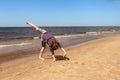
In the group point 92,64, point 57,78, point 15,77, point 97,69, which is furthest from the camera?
point 92,64

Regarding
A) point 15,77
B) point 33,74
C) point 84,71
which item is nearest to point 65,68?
point 84,71

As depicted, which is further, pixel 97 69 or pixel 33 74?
pixel 97 69

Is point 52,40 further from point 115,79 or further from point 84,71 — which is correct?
point 115,79

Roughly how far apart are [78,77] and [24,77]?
1518mm

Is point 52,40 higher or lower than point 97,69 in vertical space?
higher

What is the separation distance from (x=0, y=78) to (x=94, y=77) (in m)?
2.77

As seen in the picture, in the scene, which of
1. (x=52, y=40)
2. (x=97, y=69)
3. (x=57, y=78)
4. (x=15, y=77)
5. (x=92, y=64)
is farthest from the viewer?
(x=52, y=40)

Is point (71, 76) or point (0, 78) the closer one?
point (71, 76)

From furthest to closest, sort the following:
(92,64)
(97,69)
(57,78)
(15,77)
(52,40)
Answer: (52,40)
(92,64)
(97,69)
(15,77)
(57,78)

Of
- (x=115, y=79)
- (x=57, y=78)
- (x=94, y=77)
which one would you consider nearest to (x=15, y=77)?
(x=57, y=78)

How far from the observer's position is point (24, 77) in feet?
22.8

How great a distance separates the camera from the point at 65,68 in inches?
313

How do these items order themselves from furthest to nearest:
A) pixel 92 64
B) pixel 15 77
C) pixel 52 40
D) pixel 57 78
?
pixel 52 40 < pixel 92 64 < pixel 15 77 < pixel 57 78

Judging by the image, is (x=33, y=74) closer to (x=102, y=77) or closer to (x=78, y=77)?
(x=78, y=77)
